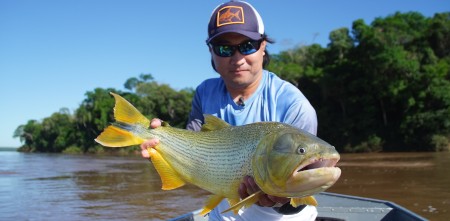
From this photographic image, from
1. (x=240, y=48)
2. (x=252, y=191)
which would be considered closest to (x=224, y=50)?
(x=240, y=48)

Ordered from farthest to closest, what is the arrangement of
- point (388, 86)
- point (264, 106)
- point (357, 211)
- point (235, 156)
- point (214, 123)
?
point (388, 86)
point (357, 211)
point (264, 106)
point (214, 123)
point (235, 156)

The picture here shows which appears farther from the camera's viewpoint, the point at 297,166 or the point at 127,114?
the point at 127,114

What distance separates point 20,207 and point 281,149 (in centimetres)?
1120

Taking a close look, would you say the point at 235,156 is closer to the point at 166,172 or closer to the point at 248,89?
the point at 166,172

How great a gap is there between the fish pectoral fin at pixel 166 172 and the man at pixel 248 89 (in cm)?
7

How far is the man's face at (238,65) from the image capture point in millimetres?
3242

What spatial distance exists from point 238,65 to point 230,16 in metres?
0.38

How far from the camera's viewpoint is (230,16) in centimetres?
320

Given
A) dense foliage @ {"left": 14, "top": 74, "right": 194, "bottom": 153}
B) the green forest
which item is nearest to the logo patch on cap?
the green forest

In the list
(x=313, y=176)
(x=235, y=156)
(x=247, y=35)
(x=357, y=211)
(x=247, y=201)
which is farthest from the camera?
(x=357, y=211)

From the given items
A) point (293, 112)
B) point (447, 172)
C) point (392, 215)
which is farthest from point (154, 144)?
point (447, 172)

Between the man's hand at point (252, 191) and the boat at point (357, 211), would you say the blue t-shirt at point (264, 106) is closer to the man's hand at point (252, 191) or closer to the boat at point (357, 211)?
the man's hand at point (252, 191)

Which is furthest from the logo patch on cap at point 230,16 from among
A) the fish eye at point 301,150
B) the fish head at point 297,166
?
the fish eye at point 301,150

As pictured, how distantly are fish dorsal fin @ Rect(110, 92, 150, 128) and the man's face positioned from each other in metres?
0.77
